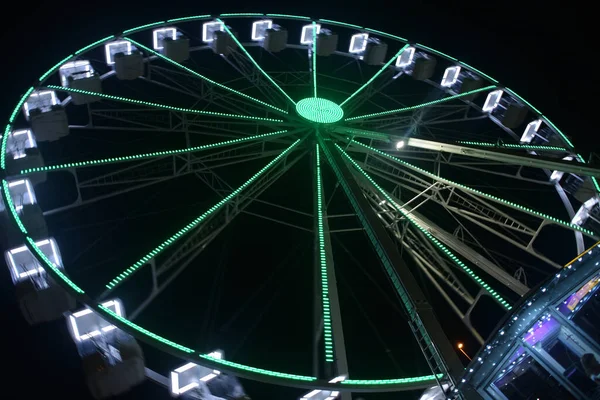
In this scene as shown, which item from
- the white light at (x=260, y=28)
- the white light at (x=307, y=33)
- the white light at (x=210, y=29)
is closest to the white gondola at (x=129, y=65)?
the white light at (x=210, y=29)

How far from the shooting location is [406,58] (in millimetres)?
17000

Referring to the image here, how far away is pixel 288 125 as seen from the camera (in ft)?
45.1

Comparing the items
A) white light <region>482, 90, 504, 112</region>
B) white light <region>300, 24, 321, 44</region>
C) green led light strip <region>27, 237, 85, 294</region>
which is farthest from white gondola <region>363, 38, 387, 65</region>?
green led light strip <region>27, 237, 85, 294</region>

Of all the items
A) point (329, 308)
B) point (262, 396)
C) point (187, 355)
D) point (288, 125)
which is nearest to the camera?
point (187, 355)

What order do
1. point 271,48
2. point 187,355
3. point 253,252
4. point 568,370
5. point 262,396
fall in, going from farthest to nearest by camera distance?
point 271,48 → point 253,252 → point 262,396 → point 187,355 → point 568,370

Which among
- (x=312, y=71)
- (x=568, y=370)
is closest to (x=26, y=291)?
(x=568, y=370)

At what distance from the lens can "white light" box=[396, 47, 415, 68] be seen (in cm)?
1692

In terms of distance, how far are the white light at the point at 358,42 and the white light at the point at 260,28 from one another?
2.52 metres

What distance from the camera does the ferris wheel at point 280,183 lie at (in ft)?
26.7

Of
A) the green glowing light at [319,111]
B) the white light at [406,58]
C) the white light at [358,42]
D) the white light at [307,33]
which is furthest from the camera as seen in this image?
the white light at [358,42]

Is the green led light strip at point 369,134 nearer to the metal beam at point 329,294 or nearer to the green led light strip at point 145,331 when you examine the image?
the metal beam at point 329,294

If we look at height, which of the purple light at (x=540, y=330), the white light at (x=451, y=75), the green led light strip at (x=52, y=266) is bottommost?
the green led light strip at (x=52, y=266)

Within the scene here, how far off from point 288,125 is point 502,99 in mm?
6376

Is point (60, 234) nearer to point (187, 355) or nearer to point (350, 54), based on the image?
point (187, 355)
